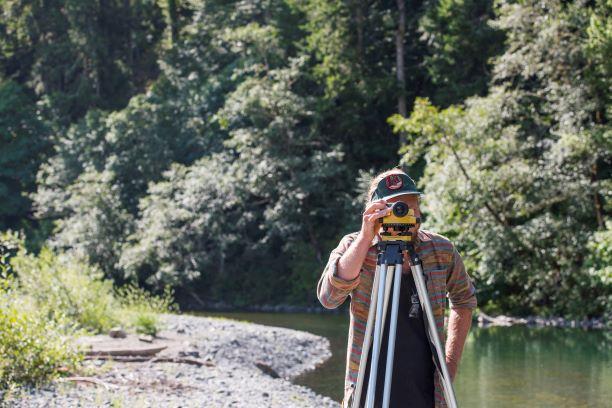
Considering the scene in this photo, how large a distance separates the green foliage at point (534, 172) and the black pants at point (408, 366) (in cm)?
1623

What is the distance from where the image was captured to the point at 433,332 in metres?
3.21

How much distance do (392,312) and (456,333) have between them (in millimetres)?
470

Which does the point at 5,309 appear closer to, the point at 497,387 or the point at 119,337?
the point at 119,337

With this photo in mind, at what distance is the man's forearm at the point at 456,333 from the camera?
3.47 metres

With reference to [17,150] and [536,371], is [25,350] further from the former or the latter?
[17,150]

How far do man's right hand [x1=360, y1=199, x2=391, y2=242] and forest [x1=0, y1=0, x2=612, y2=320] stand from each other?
365 inches

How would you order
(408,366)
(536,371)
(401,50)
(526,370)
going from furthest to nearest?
1. (401,50)
2. (526,370)
3. (536,371)
4. (408,366)

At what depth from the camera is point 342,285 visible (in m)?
3.29

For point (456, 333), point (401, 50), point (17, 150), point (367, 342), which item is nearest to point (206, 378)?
point (456, 333)

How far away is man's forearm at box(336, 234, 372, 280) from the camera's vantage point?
10.5 feet

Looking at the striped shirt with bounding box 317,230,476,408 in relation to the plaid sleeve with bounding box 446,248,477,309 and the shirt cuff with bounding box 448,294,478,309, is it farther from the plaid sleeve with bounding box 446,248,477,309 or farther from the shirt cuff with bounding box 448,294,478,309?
the shirt cuff with bounding box 448,294,478,309

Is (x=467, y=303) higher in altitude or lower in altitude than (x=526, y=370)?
higher

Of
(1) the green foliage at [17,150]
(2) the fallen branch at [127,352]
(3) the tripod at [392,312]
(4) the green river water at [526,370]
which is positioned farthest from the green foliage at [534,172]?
(1) the green foliage at [17,150]

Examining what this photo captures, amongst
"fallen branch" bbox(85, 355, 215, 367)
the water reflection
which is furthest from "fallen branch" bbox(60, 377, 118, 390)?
the water reflection
